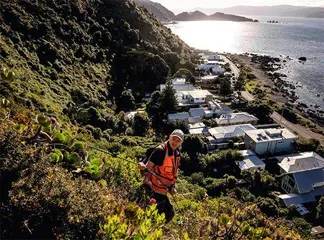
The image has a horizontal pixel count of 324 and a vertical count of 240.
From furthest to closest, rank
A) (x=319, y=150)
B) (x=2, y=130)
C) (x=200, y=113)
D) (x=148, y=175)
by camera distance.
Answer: (x=200, y=113) < (x=319, y=150) < (x=148, y=175) < (x=2, y=130)

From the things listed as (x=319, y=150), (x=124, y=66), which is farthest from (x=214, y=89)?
(x=319, y=150)

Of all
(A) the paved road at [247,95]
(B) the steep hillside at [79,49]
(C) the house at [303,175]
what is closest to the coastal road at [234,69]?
(A) the paved road at [247,95]

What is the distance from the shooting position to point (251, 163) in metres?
26.2

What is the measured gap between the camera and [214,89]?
48.8m

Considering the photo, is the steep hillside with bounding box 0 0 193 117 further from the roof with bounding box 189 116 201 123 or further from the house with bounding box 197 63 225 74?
the roof with bounding box 189 116 201 123

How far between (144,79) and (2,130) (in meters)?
41.3

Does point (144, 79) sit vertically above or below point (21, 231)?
below

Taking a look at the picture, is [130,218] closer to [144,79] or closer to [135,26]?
[144,79]

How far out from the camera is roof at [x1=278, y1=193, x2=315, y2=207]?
71.8 feet

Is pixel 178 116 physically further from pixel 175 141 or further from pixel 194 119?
A: pixel 175 141

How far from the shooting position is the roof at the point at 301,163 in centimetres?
2505

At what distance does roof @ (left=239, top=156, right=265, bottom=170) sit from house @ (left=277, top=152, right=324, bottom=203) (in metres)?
1.68

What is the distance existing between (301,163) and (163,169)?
23580 mm

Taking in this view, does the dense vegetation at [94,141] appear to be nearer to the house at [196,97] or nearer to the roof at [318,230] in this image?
the roof at [318,230]
